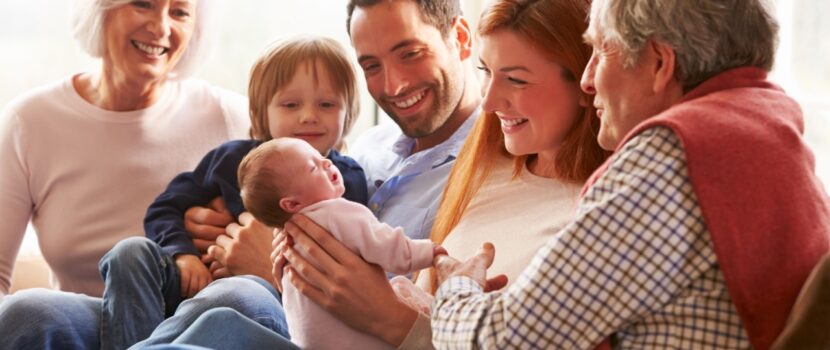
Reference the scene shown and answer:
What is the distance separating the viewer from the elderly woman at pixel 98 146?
A: 2.88m

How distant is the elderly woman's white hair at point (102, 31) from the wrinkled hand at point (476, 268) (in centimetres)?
143

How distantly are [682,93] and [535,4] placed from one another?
1.88 feet

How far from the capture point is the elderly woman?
9.46ft

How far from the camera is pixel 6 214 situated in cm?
289

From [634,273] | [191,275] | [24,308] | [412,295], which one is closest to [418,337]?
[412,295]

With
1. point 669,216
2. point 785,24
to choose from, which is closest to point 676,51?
point 669,216

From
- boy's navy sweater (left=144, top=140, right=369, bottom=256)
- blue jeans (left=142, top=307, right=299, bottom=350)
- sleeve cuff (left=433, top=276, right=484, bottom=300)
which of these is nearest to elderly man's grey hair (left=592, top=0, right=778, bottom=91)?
sleeve cuff (left=433, top=276, right=484, bottom=300)

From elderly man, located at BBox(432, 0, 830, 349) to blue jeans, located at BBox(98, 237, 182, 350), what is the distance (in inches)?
40.3

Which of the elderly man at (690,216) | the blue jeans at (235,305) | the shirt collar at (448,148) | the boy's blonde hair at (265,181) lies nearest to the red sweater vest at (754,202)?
the elderly man at (690,216)

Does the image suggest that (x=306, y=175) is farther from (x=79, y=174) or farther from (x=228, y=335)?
(x=79, y=174)

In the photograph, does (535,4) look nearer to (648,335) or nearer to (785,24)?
(648,335)

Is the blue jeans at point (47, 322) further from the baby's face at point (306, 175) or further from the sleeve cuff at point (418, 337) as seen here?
the sleeve cuff at point (418, 337)

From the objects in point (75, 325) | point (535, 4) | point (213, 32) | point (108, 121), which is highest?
point (535, 4)

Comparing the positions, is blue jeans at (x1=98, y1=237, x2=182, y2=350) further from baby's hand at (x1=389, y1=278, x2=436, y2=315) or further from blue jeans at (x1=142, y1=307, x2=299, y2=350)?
baby's hand at (x1=389, y1=278, x2=436, y2=315)
